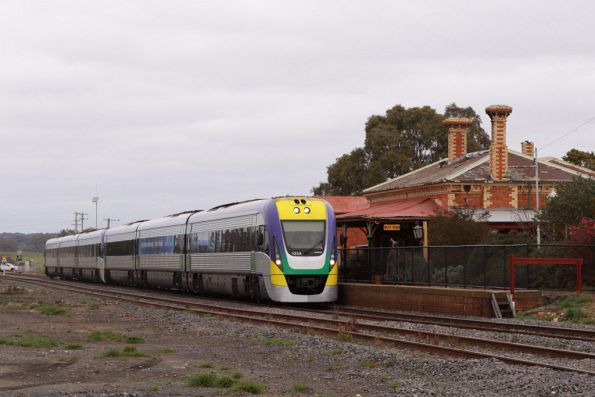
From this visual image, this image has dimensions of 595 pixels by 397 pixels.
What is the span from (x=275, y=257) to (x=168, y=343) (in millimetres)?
10839

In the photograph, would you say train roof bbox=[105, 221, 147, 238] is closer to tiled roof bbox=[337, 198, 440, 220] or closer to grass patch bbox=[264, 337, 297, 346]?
tiled roof bbox=[337, 198, 440, 220]

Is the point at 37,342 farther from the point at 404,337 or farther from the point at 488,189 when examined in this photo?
the point at 488,189

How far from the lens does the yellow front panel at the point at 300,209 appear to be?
32.0 metres

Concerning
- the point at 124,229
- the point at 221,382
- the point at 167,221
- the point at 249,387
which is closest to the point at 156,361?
the point at 221,382

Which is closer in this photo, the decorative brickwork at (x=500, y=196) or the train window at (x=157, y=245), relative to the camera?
the train window at (x=157, y=245)

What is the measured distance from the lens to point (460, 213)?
47.3m

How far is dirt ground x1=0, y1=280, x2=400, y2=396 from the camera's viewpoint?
13562 millimetres

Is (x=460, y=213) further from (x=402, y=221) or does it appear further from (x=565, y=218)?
(x=565, y=218)

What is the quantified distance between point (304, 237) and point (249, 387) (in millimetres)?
18708

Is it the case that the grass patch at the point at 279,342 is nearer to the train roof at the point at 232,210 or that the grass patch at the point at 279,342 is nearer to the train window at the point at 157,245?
the train roof at the point at 232,210

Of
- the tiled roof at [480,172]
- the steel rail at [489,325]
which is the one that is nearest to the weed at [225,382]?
the steel rail at [489,325]

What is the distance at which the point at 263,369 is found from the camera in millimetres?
16047

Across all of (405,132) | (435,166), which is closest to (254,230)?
(435,166)

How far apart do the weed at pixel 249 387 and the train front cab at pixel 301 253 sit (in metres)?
17.6
